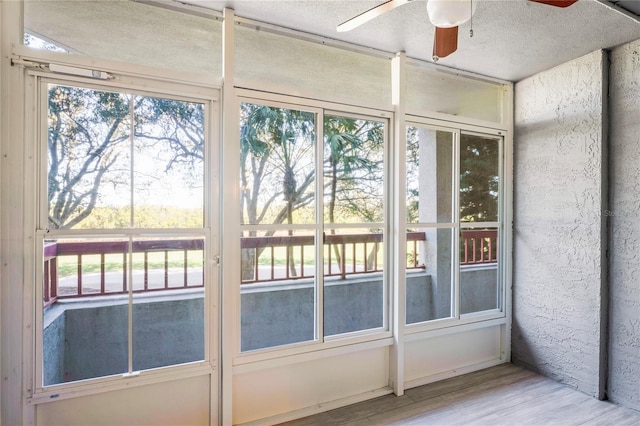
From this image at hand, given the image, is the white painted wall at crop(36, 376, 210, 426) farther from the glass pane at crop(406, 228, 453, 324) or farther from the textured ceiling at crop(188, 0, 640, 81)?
the textured ceiling at crop(188, 0, 640, 81)

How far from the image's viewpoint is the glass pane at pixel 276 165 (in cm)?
222

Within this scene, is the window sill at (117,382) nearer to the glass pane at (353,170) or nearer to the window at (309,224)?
the window at (309,224)

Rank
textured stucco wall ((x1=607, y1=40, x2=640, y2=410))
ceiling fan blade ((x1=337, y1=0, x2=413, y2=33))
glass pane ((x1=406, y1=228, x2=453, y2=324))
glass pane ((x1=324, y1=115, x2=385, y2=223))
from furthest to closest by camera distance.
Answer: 1. glass pane ((x1=406, y1=228, x2=453, y2=324))
2. glass pane ((x1=324, y1=115, x2=385, y2=223))
3. textured stucco wall ((x1=607, y1=40, x2=640, y2=410))
4. ceiling fan blade ((x1=337, y1=0, x2=413, y2=33))

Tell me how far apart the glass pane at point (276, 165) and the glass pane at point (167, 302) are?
1.51 feet

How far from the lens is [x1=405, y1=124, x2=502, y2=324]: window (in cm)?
287

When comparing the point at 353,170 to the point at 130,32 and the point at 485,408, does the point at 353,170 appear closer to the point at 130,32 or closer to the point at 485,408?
the point at 130,32

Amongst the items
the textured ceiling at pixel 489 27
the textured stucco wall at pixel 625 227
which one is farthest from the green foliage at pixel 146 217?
Answer: the textured stucco wall at pixel 625 227

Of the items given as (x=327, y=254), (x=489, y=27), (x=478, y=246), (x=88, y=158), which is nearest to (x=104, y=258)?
(x=88, y=158)

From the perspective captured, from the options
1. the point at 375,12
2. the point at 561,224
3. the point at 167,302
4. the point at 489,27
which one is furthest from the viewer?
the point at 561,224

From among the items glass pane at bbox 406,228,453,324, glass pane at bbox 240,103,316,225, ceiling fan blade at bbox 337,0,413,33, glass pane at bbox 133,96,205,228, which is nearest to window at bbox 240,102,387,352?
glass pane at bbox 240,103,316,225

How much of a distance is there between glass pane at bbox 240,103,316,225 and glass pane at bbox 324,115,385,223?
0.15 meters

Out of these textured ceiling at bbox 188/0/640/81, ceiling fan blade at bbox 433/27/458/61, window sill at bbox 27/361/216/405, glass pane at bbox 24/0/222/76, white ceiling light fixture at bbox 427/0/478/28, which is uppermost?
textured ceiling at bbox 188/0/640/81

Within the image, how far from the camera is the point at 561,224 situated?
274 cm

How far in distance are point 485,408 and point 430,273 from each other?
3.57 feet
